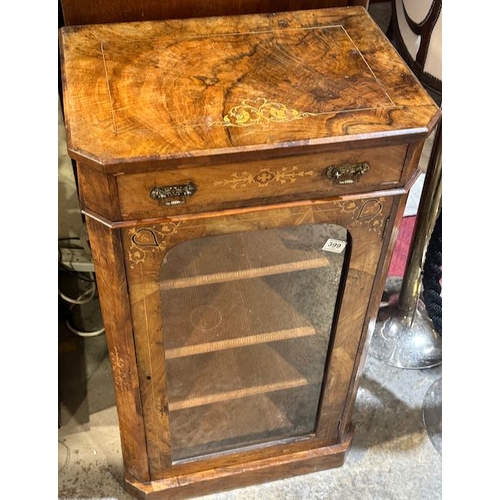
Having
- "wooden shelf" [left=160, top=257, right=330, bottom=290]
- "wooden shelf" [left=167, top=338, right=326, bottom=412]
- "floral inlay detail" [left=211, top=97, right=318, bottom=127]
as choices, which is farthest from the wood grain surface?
"wooden shelf" [left=167, top=338, right=326, bottom=412]

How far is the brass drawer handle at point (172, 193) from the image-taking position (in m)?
0.85

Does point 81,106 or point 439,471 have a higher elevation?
point 81,106

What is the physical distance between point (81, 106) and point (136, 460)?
0.68 metres

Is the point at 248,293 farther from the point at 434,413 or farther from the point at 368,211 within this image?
the point at 434,413

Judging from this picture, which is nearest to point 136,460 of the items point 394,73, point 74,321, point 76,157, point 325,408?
point 325,408

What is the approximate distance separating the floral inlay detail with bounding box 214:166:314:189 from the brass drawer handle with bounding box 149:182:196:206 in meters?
0.03

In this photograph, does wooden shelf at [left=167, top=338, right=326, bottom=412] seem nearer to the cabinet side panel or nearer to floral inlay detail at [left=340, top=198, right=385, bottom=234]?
the cabinet side panel

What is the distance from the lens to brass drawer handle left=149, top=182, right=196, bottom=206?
848 mm

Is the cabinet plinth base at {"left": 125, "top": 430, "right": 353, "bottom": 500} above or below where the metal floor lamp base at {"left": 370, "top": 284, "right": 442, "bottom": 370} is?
below

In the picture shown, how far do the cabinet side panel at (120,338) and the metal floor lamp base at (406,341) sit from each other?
0.61m

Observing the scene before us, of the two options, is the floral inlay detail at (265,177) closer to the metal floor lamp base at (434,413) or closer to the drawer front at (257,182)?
the drawer front at (257,182)

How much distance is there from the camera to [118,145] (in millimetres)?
816

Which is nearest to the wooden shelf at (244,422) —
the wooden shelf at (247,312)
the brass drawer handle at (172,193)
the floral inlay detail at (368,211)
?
the wooden shelf at (247,312)

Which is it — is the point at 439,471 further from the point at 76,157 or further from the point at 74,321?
the point at 76,157
